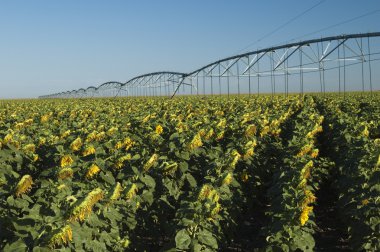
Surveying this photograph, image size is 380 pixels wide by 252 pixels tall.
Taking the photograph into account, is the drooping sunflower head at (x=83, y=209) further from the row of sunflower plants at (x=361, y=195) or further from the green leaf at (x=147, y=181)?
the row of sunflower plants at (x=361, y=195)

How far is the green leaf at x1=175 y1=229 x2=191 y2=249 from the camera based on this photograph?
456cm

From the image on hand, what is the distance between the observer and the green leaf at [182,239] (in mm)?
4562

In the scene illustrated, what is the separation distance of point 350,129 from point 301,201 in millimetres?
6181

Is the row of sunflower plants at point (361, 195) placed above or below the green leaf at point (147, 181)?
below

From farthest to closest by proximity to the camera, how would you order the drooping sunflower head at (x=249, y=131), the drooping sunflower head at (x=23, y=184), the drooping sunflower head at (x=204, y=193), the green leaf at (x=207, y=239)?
1. the drooping sunflower head at (x=249, y=131)
2. the drooping sunflower head at (x=204, y=193)
3. the drooping sunflower head at (x=23, y=184)
4. the green leaf at (x=207, y=239)

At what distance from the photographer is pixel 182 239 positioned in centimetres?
463

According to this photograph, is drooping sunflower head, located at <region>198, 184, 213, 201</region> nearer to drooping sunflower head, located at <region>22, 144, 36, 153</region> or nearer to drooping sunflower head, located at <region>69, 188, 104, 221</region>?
drooping sunflower head, located at <region>69, 188, 104, 221</region>

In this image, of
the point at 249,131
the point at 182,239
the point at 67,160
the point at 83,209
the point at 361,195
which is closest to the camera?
the point at 83,209

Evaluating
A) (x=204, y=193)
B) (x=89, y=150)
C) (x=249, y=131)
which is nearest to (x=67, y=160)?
(x=89, y=150)

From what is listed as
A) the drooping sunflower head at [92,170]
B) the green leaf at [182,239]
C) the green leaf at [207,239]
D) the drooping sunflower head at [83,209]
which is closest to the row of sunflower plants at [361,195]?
the green leaf at [207,239]

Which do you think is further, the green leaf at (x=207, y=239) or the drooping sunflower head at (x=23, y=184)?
the drooping sunflower head at (x=23, y=184)

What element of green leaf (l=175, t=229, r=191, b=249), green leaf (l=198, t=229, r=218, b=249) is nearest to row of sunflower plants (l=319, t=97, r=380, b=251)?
green leaf (l=198, t=229, r=218, b=249)

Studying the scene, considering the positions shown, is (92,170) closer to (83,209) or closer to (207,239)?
(83,209)

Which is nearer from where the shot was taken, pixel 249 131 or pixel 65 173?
pixel 65 173
